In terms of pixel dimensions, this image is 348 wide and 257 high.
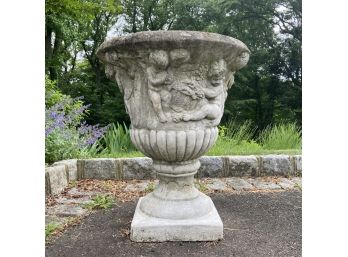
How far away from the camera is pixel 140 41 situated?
6.41 feet

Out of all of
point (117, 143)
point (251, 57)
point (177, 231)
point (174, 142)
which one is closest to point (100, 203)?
point (177, 231)

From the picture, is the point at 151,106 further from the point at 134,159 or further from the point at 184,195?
the point at 134,159

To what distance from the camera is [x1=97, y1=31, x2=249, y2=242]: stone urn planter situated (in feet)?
6.53

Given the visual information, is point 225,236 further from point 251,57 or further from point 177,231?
point 251,57

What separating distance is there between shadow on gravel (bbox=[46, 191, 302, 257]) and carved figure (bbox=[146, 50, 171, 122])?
86cm

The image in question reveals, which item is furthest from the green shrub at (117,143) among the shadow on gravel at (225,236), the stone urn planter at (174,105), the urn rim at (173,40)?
the urn rim at (173,40)

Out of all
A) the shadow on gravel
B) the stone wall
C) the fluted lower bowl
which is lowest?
the shadow on gravel

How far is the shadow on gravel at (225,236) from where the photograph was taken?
6.67 feet

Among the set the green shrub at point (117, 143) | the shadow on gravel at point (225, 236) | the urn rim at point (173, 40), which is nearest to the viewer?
the urn rim at point (173, 40)

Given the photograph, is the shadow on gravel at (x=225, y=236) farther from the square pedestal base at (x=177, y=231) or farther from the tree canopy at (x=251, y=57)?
the tree canopy at (x=251, y=57)

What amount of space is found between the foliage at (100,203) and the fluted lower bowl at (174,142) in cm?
83

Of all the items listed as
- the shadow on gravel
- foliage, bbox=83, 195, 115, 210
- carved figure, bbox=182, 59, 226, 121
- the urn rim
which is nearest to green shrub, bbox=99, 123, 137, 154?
foliage, bbox=83, 195, 115, 210

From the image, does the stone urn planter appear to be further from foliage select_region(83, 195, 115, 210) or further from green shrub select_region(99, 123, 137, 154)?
green shrub select_region(99, 123, 137, 154)

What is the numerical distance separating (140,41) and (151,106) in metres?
0.45
